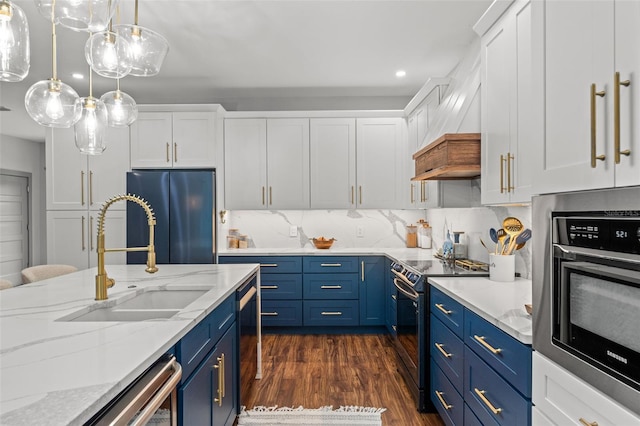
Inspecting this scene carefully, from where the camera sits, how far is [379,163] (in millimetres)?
4289

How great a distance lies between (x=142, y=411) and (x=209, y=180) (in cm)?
308

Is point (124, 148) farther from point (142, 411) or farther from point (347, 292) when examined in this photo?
point (142, 411)

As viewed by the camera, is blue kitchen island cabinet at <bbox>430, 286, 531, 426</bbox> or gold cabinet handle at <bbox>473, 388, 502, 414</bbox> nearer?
blue kitchen island cabinet at <bbox>430, 286, 531, 426</bbox>

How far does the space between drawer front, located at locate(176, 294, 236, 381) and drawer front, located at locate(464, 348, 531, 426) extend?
122 centimetres

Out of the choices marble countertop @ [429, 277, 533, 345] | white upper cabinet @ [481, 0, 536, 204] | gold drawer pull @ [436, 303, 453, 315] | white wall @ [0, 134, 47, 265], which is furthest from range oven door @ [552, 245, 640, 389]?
white wall @ [0, 134, 47, 265]

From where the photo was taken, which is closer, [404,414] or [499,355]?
[499,355]

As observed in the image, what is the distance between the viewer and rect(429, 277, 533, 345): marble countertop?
1.41 meters

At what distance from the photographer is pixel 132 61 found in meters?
1.81

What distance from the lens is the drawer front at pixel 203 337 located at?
1.37 metres

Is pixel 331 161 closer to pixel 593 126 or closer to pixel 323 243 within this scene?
pixel 323 243

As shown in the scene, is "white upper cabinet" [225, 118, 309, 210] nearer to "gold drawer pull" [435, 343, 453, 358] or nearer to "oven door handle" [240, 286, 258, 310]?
"oven door handle" [240, 286, 258, 310]

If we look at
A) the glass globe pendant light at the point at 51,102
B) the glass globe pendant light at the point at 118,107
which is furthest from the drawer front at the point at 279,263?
the glass globe pendant light at the point at 51,102

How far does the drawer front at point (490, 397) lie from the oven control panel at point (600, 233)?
64 centimetres

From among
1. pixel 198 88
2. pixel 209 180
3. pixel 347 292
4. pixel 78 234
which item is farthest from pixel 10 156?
pixel 347 292
